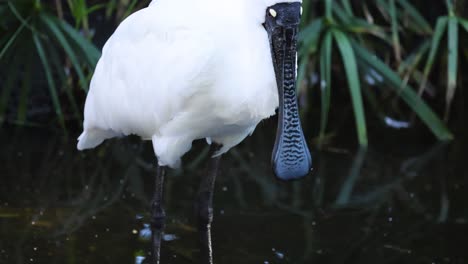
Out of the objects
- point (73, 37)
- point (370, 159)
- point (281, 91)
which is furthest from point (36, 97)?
point (281, 91)

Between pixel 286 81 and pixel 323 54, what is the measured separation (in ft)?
9.01

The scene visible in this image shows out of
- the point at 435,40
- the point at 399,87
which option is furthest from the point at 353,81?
the point at 435,40

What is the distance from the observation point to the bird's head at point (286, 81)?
162 inches

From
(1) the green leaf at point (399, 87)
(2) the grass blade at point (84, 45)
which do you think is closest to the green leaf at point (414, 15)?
(1) the green leaf at point (399, 87)

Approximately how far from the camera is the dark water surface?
5242mm

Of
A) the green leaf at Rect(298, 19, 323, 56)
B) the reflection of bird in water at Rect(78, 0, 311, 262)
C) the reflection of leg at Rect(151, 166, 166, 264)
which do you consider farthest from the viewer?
the green leaf at Rect(298, 19, 323, 56)

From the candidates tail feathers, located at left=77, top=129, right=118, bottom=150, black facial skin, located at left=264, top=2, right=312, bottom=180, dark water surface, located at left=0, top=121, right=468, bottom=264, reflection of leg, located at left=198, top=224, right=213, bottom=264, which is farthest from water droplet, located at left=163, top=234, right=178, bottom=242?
black facial skin, located at left=264, top=2, right=312, bottom=180

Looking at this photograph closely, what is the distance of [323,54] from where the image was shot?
693cm

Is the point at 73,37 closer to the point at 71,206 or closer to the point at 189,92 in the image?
the point at 71,206

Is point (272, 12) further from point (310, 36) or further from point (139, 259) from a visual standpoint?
point (310, 36)

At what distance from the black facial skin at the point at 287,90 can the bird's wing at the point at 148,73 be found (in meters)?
0.30

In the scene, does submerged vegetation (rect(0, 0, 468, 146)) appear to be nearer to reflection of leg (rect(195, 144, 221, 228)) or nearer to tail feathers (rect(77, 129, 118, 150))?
tail feathers (rect(77, 129, 118, 150))

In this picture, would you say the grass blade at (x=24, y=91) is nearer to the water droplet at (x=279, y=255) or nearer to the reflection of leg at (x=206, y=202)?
the reflection of leg at (x=206, y=202)

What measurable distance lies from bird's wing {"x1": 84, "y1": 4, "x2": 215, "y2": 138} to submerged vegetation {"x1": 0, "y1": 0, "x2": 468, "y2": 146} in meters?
1.57
